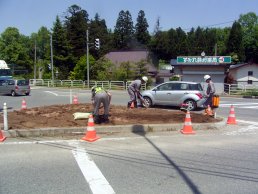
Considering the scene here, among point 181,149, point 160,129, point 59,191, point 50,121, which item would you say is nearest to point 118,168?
point 59,191

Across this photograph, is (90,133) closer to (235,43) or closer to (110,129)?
(110,129)

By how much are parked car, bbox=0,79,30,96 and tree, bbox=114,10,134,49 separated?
7053cm

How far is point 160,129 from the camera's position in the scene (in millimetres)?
10609

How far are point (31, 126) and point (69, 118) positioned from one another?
1568mm

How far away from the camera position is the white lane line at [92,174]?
5391 mm

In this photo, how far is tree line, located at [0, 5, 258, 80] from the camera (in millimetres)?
53531

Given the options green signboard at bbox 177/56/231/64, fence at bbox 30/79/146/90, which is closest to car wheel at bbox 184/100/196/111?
green signboard at bbox 177/56/231/64

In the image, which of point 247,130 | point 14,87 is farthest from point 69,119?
point 14,87

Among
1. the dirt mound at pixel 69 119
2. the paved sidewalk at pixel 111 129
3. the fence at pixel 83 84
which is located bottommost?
the paved sidewalk at pixel 111 129

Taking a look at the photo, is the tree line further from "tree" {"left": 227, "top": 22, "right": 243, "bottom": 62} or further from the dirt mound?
the dirt mound

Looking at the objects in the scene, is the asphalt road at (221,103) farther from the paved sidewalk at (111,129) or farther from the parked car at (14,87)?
the paved sidewalk at (111,129)

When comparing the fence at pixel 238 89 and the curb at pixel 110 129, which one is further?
the fence at pixel 238 89

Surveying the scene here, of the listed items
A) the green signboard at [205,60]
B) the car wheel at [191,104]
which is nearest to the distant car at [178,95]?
the car wheel at [191,104]

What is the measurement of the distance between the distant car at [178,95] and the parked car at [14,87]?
1671 cm
